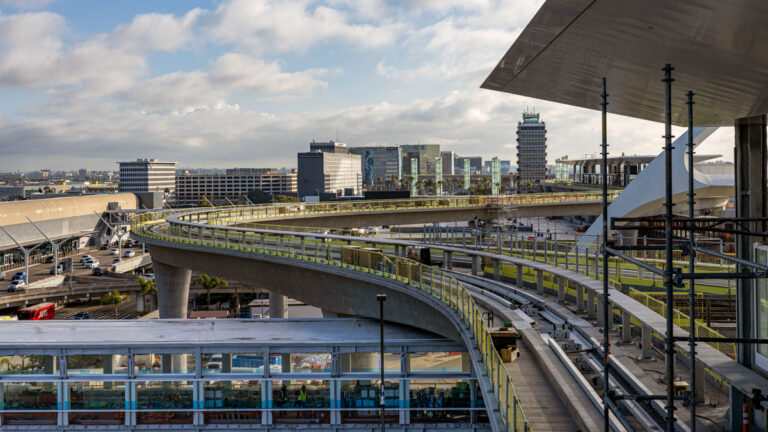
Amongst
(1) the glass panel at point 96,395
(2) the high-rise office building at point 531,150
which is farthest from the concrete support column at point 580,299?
(2) the high-rise office building at point 531,150

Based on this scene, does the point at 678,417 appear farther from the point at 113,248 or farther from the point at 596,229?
the point at 113,248

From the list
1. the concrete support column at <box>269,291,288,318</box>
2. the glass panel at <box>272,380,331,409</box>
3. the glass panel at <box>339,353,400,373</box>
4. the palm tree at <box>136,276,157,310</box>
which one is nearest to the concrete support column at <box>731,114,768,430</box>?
the glass panel at <box>339,353,400,373</box>

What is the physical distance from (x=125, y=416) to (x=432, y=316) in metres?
9.63

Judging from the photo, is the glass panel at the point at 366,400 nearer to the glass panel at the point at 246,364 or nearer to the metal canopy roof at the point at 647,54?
the glass panel at the point at 246,364

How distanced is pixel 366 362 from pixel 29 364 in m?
10.3

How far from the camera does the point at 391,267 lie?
22203 millimetres

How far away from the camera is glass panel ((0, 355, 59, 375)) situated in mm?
19688

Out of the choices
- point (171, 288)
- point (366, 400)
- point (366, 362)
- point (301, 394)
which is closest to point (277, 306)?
point (171, 288)

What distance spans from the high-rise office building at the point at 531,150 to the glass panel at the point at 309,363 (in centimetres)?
15630

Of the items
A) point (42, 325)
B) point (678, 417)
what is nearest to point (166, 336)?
point (42, 325)

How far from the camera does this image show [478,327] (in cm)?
1440

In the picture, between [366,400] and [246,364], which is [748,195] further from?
[246,364]

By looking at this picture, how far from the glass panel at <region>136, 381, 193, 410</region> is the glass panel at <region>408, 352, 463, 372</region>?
22.2 feet

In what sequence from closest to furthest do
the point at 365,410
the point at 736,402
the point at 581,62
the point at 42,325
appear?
the point at 581,62, the point at 736,402, the point at 365,410, the point at 42,325
